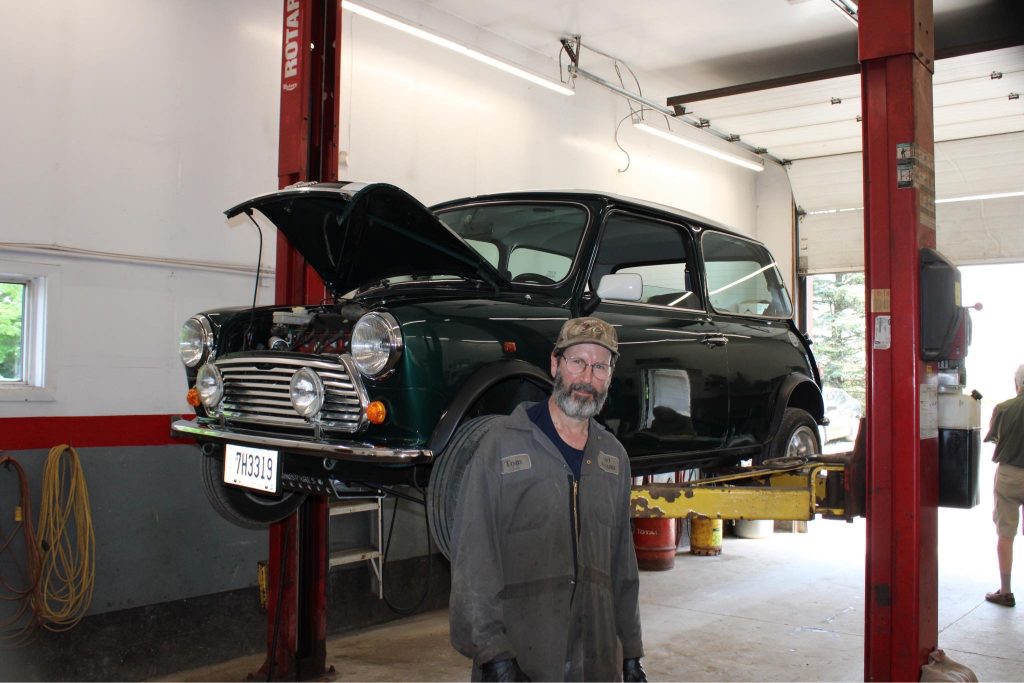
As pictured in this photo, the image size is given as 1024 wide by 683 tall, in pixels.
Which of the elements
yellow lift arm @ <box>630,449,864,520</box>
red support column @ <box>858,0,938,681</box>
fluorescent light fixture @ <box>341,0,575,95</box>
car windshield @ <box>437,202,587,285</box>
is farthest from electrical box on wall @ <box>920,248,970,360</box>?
fluorescent light fixture @ <box>341,0,575,95</box>

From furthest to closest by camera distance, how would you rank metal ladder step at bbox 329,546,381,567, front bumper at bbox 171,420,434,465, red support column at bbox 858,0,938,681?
metal ladder step at bbox 329,546,381,567 < red support column at bbox 858,0,938,681 < front bumper at bbox 171,420,434,465

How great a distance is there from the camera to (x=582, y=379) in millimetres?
2387

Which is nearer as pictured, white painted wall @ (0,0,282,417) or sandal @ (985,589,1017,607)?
white painted wall @ (0,0,282,417)

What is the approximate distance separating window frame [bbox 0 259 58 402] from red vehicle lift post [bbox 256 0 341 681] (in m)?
1.13

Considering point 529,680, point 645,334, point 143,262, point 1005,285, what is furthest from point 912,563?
point 1005,285

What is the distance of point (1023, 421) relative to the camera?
6.13 metres

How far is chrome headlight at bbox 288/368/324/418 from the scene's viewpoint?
3.08m

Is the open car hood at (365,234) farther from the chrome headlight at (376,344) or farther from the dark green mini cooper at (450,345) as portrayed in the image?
the chrome headlight at (376,344)

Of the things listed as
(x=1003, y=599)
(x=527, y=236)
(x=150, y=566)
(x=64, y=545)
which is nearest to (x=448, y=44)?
(x=527, y=236)

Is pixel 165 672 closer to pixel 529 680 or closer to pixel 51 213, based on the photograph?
pixel 51 213

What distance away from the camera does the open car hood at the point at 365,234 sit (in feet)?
10.9

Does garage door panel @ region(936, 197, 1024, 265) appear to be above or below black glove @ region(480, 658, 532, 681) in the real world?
above

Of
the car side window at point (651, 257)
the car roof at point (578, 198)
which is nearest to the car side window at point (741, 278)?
the car side window at point (651, 257)

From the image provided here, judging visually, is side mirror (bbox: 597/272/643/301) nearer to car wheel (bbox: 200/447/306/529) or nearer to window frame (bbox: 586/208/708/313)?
window frame (bbox: 586/208/708/313)
